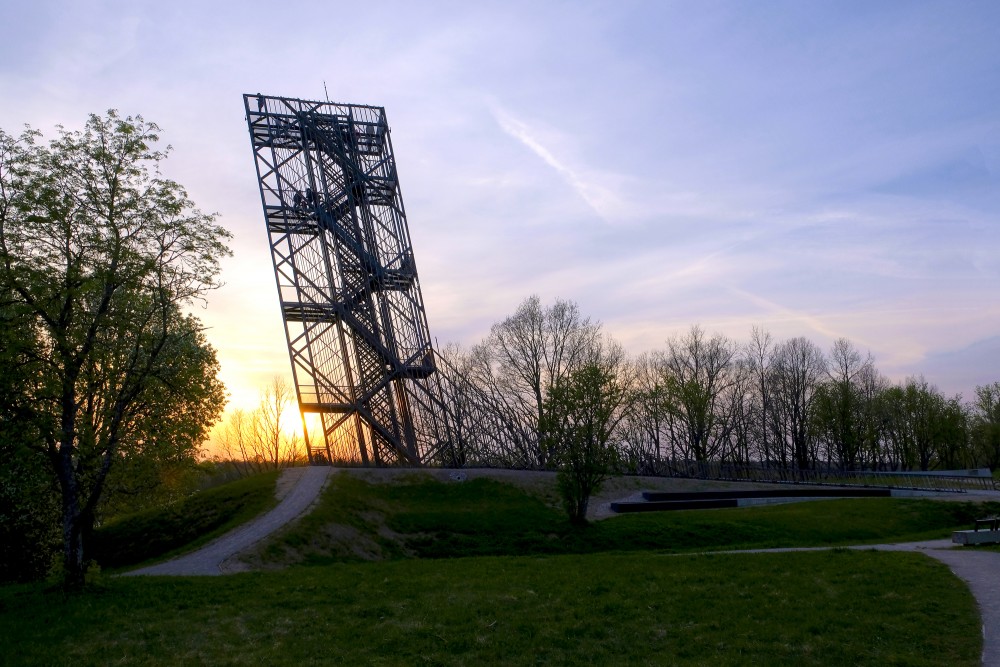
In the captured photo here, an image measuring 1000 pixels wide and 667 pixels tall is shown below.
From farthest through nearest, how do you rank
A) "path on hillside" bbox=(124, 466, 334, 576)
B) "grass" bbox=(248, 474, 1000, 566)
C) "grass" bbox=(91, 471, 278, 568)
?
"grass" bbox=(91, 471, 278, 568) → "grass" bbox=(248, 474, 1000, 566) → "path on hillside" bbox=(124, 466, 334, 576)

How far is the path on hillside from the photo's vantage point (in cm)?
1772

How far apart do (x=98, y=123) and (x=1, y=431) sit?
5643 mm

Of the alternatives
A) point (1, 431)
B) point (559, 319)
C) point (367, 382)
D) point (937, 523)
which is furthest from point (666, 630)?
point (559, 319)

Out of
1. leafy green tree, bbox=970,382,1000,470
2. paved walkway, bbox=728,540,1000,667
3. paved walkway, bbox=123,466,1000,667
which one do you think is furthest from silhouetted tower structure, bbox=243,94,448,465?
leafy green tree, bbox=970,382,1000,470

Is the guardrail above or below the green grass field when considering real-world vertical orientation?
below

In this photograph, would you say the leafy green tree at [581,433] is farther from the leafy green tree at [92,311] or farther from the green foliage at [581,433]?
the leafy green tree at [92,311]

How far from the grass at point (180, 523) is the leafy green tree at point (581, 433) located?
33.8 ft

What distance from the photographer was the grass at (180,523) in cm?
2453

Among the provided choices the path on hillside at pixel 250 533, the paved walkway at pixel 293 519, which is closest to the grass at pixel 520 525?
the path on hillside at pixel 250 533

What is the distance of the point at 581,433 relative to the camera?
26.6 m

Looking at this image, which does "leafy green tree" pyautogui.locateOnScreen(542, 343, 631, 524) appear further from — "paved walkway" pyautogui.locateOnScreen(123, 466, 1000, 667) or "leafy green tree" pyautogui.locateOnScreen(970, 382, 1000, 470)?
"leafy green tree" pyautogui.locateOnScreen(970, 382, 1000, 470)

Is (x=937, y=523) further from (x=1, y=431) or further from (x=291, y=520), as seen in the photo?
(x=1, y=431)

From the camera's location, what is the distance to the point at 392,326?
33.2m

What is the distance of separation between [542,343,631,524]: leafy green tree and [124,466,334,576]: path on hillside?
878 cm
